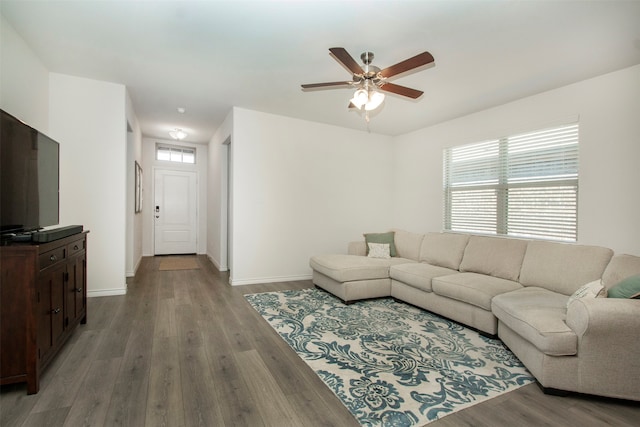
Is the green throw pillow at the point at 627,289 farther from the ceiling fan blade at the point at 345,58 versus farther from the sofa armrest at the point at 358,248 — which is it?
the sofa armrest at the point at 358,248

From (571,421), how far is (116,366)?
3.01 meters

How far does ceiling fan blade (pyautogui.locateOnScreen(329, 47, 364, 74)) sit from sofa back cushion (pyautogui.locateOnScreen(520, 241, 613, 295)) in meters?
2.66

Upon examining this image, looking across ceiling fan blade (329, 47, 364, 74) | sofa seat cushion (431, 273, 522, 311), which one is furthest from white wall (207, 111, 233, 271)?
sofa seat cushion (431, 273, 522, 311)

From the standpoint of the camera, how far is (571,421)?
179cm

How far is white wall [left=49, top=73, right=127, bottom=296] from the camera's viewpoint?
12.5 ft

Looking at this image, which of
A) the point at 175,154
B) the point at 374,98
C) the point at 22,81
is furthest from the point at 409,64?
the point at 175,154

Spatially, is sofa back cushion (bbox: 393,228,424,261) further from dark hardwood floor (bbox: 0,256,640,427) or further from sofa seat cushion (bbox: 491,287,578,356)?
dark hardwood floor (bbox: 0,256,640,427)

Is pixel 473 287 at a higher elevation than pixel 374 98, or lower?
lower

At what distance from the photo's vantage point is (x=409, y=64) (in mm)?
2406

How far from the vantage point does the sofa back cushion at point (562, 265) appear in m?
2.85

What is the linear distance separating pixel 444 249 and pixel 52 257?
4.18m

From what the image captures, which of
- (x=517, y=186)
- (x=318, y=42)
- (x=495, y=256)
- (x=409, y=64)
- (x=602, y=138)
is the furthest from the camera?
(x=517, y=186)

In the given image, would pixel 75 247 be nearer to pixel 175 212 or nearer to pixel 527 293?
pixel 527 293

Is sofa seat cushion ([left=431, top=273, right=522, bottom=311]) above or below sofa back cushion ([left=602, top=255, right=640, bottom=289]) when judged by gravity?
below
